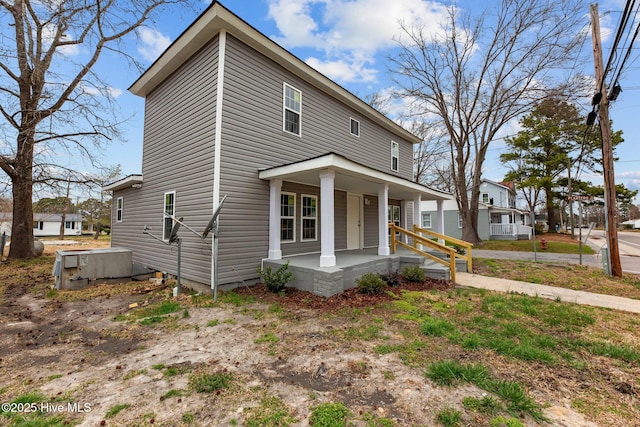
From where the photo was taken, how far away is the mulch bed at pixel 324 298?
5406 mm

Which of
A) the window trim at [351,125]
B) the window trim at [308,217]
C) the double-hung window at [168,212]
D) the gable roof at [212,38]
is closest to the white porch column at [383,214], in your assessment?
the window trim at [308,217]

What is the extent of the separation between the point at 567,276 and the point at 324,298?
8117mm

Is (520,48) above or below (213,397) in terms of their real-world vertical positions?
above

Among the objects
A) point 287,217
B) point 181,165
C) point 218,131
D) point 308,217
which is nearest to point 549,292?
point 308,217

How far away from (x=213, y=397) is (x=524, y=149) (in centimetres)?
3281

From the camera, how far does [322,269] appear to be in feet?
19.5

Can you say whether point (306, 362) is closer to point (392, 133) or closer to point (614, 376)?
point (614, 376)

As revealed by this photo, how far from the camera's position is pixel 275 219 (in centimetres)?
707

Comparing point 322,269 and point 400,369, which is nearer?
point 400,369

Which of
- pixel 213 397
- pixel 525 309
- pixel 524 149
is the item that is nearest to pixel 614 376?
pixel 525 309

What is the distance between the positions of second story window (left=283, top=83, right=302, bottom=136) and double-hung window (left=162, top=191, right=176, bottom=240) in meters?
3.95

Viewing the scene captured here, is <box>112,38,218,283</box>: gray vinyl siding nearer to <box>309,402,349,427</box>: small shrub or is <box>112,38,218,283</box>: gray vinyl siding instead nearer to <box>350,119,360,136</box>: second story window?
<box>309,402,349,427</box>: small shrub

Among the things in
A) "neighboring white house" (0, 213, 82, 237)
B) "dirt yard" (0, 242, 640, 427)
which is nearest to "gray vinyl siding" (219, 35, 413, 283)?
"dirt yard" (0, 242, 640, 427)

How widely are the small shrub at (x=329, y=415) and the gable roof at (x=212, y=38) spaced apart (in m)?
7.68
